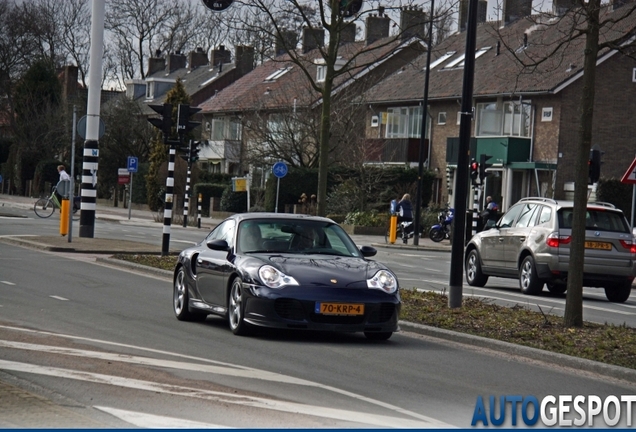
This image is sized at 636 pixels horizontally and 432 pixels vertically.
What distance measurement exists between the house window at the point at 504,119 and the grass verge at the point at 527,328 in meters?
40.1

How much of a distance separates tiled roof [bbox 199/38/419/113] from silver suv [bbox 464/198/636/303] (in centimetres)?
3686

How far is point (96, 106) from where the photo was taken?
3034 cm

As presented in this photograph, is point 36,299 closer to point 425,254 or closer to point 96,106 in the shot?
point 96,106

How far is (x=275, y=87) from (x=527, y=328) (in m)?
64.5

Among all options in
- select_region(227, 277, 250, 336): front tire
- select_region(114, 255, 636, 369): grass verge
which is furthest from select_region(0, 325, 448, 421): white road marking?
select_region(114, 255, 636, 369): grass verge

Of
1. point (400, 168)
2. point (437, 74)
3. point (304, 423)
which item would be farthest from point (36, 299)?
point (437, 74)

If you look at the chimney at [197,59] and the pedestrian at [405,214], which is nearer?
the pedestrian at [405,214]

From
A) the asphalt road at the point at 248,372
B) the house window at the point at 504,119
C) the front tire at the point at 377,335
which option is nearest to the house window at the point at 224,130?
the house window at the point at 504,119

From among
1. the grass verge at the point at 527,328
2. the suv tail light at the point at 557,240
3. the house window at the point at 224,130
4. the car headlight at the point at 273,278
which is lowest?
the grass verge at the point at 527,328

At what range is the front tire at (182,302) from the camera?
14188 millimetres

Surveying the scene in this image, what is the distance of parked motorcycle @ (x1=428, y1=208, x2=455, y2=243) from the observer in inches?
1786

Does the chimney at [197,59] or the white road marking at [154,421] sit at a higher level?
the chimney at [197,59]

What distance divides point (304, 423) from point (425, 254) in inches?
1193

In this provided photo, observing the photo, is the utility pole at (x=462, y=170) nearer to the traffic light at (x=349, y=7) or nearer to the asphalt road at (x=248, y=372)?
the asphalt road at (x=248, y=372)
